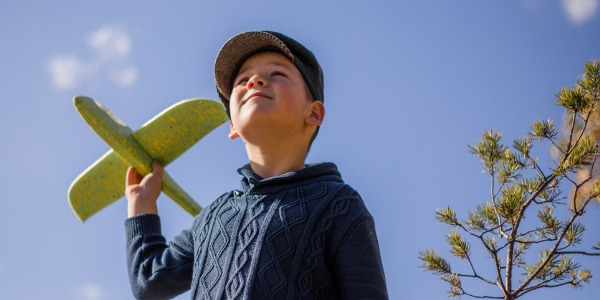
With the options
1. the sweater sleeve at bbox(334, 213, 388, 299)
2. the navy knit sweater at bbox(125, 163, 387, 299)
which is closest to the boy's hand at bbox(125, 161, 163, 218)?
the navy knit sweater at bbox(125, 163, 387, 299)

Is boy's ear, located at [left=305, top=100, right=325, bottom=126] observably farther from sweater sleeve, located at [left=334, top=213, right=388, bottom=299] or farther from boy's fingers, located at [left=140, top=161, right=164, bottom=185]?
boy's fingers, located at [left=140, top=161, right=164, bottom=185]

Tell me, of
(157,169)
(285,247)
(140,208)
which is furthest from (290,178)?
(157,169)

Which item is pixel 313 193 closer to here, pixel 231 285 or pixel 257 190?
pixel 257 190

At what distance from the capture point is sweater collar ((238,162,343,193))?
5.91ft

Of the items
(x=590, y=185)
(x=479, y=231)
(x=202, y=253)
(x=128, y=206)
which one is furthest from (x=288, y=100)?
(x=590, y=185)

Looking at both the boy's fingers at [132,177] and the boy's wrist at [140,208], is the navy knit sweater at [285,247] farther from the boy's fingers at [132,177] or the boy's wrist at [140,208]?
the boy's fingers at [132,177]

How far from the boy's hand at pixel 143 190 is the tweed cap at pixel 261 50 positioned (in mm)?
386

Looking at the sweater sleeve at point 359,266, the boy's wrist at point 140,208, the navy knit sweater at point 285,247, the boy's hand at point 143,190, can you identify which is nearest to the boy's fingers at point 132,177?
the boy's hand at point 143,190

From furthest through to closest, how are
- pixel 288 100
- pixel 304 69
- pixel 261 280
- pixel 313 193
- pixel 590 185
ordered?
pixel 590 185, pixel 304 69, pixel 288 100, pixel 313 193, pixel 261 280

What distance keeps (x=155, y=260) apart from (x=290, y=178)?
477 millimetres

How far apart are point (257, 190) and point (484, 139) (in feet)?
3.08

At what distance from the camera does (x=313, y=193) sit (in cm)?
176

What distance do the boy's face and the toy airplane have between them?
354mm

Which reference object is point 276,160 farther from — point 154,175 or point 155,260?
point 154,175
